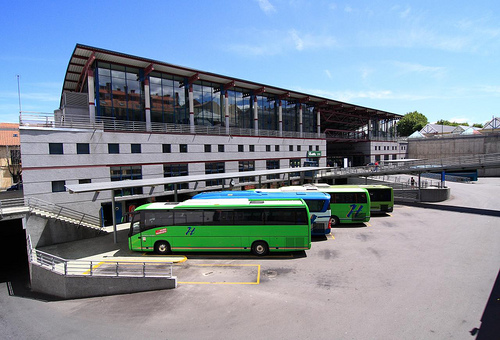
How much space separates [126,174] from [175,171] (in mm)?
5023

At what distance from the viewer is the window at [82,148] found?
21389 mm

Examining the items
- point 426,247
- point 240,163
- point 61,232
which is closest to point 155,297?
point 61,232

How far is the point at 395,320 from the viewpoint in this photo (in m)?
8.52

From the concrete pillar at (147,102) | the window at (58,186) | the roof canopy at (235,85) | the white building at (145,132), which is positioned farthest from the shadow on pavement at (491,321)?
the roof canopy at (235,85)

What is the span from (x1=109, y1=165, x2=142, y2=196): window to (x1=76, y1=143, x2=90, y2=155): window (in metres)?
2.46

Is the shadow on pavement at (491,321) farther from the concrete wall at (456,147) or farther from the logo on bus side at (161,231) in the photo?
the concrete wall at (456,147)

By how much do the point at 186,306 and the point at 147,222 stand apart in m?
6.85

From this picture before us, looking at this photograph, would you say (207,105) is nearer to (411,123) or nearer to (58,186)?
(58,186)

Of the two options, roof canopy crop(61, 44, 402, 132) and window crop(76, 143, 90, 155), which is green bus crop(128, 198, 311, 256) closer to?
window crop(76, 143, 90, 155)

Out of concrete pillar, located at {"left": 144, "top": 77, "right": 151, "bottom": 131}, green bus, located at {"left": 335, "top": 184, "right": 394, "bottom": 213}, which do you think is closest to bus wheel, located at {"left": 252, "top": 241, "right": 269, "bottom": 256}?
green bus, located at {"left": 335, "top": 184, "right": 394, "bottom": 213}

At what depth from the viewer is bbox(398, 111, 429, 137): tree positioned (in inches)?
3713

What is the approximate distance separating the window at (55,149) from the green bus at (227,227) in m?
10.4

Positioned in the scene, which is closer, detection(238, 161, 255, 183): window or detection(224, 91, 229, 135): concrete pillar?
detection(224, 91, 229, 135): concrete pillar

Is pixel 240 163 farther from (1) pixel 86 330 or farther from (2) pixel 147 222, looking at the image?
(1) pixel 86 330
